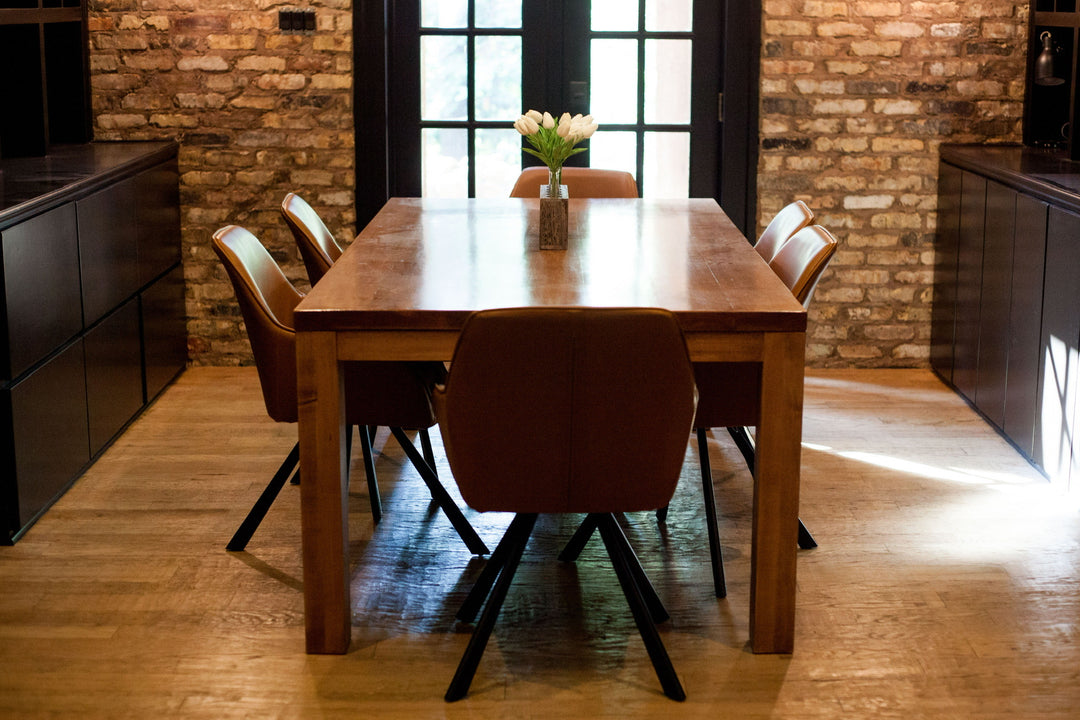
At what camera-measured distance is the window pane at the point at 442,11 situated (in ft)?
19.8

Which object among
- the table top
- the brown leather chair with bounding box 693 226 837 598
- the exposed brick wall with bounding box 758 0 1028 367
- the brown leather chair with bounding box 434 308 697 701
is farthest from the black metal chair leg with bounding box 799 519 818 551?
the exposed brick wall with bounding box 758 0 1028 367

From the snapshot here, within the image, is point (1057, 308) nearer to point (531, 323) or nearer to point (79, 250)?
point (531, 323)

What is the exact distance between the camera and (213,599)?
356 cm

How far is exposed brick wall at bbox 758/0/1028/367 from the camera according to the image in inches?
228

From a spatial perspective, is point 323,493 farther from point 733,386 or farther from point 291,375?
point 733,386

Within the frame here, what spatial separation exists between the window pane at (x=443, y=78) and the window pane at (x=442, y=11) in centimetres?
8

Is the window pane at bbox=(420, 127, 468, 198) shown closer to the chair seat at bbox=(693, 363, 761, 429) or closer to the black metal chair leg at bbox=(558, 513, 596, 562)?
the black metal chair leg at bbox=(558, 513, 596, 562)

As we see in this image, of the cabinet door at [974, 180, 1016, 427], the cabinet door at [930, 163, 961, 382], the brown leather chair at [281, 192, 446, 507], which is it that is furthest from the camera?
the cabinet door at [930, 163, 961, 382]

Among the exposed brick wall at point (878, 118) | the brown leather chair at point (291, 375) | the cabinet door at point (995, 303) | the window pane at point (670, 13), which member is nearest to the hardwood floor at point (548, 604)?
the cabinet door at point (995, 303)

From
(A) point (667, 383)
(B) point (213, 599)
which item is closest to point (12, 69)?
(B) point (213, 599)

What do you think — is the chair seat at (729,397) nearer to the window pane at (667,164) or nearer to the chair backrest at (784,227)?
the chair backrest at (784,227)

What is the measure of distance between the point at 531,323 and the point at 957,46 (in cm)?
385

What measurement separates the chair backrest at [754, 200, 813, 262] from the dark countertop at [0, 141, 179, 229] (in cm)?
231

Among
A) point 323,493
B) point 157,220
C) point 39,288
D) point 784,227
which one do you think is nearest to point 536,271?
point 323,493
